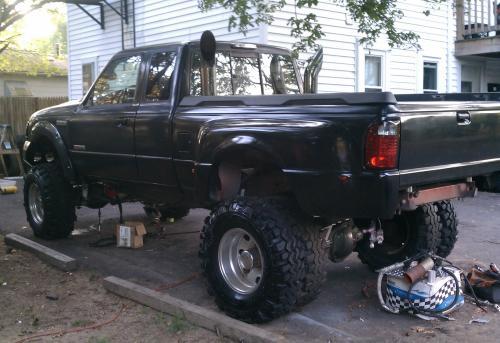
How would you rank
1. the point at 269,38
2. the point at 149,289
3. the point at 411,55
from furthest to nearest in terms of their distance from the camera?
the point at 411,55 → the point at 269,38 → the point at 149,289

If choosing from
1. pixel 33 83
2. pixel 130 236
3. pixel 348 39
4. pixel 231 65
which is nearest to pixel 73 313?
pixel 130 236

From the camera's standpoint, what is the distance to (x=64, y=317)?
4441 mm

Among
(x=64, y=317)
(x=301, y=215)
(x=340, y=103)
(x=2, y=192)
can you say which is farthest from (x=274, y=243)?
(x=2, y=192)

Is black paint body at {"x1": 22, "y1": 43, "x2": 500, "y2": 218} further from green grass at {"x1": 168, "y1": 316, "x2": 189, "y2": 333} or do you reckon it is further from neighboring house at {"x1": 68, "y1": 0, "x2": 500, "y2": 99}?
neighboring house at {"x1": 68, "y1": 0, "x2": 500, "y2": 99}

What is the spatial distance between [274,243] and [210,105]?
132cm

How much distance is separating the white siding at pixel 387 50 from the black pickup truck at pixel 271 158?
17.6ft

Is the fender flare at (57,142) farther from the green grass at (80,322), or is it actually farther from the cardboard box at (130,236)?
the green grass at (80,322)

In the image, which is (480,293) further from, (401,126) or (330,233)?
(401,126)

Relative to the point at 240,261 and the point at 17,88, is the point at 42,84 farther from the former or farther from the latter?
the point at 240,261

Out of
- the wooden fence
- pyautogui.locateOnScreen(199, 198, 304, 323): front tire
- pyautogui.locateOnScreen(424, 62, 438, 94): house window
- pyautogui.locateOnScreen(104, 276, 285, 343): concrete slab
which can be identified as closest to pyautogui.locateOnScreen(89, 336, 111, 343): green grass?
pyautogui.locateOnScreen(104, 276, 285, 343): concrete slab

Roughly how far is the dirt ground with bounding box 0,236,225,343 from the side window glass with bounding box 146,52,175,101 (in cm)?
182

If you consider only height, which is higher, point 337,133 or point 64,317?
point 337,133

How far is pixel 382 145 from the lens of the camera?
3.52 meters

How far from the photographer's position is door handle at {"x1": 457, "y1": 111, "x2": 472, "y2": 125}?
Result: 4078mm
